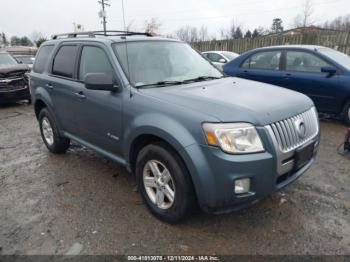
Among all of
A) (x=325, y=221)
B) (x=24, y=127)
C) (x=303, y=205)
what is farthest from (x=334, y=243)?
(x=24, y=127)

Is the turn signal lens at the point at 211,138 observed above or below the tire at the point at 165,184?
above

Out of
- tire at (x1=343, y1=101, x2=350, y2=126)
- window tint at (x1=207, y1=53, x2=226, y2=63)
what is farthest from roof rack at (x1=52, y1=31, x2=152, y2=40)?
window tint at (x1=207, y1=53, x2=226, y2=63)

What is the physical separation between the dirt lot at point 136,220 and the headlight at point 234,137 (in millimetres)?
921

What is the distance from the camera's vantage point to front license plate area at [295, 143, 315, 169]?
9.17 ft

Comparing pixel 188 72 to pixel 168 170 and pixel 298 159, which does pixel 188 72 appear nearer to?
pixel 168 170

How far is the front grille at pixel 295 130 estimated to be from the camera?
8.57 ft

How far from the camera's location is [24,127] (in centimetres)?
707

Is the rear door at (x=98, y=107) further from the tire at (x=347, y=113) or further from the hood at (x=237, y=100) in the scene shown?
the tire at (x=347, y=113)

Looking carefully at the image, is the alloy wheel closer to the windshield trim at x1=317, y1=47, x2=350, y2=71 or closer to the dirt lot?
the dirt lot

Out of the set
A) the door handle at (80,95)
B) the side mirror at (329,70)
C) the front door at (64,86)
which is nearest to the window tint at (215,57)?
the side mirror at (329,70)

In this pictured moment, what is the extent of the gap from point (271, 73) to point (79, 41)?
14.8ft

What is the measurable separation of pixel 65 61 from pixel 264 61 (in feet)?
15.3

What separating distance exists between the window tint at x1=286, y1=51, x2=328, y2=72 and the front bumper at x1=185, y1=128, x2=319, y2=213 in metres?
4.55

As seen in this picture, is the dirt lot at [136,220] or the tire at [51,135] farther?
the tire at [51,135]
